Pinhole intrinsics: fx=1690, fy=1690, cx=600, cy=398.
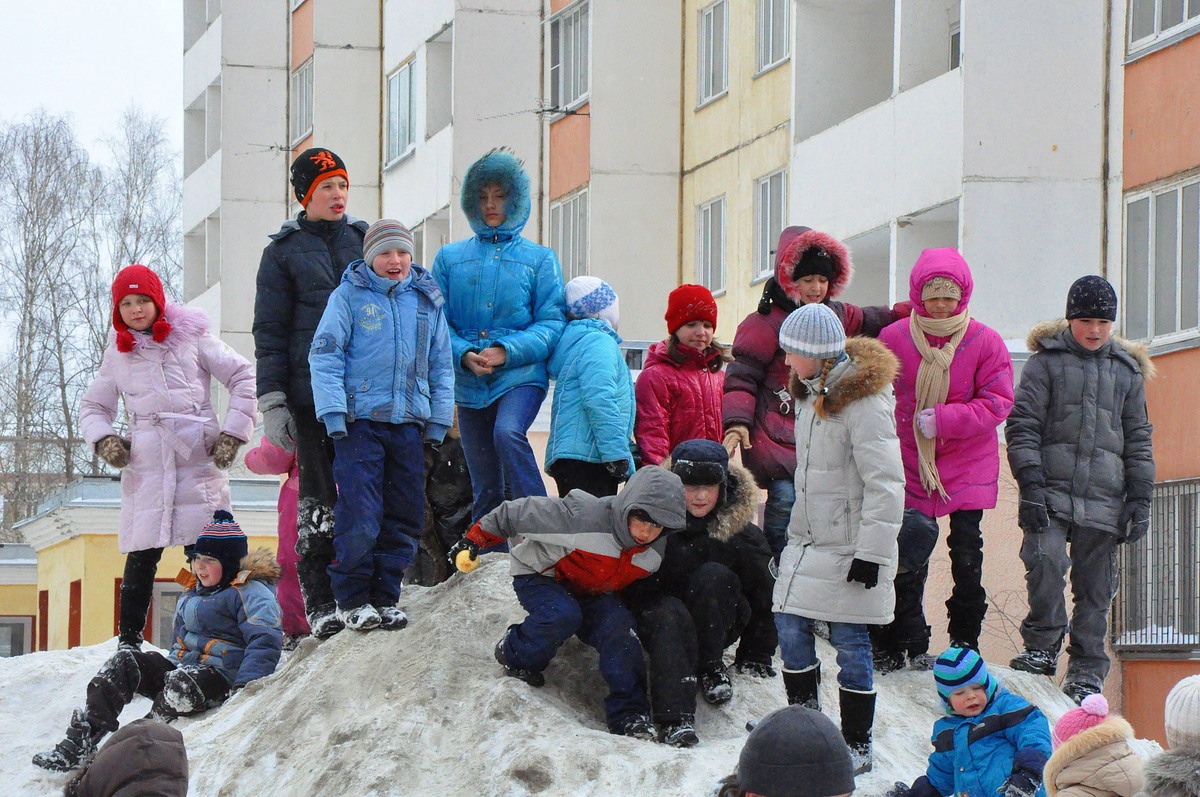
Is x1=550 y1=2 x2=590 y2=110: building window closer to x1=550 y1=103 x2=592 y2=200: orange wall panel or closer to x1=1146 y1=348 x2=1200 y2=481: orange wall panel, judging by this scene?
x1=550 y1=103 x2=592 y2=200: orange wall panel

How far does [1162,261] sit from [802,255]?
6439 mm

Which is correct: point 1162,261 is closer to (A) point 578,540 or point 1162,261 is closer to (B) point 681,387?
(B) point 681,387

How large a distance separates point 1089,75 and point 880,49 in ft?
13.6

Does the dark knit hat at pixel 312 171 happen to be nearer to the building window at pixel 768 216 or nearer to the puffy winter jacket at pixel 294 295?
the puffy winter jacket at pixel 294 295

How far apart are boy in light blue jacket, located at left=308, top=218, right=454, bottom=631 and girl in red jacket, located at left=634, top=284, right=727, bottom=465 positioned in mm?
1006

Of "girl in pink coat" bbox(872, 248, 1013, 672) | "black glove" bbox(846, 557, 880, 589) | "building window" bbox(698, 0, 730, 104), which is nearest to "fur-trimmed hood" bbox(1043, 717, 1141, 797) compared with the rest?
"black glove" bbox(846, 557, 880, 589)

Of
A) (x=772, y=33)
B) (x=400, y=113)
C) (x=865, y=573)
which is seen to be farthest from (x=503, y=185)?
(x=400, y=113)

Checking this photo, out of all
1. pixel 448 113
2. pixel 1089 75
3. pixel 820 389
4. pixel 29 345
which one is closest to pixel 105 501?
pixel 448 113

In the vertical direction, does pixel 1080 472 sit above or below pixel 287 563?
above

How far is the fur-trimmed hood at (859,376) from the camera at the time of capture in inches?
264

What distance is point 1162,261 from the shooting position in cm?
1345

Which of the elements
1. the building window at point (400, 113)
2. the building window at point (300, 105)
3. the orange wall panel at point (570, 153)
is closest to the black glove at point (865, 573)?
the orange wall panel at point (570, 153)

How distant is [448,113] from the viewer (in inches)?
930

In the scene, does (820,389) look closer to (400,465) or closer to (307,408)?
(400,465)
